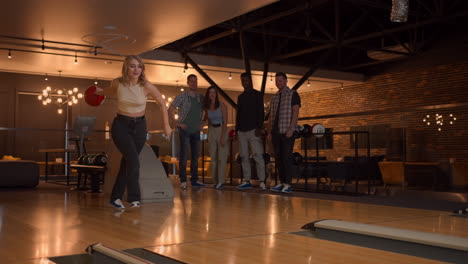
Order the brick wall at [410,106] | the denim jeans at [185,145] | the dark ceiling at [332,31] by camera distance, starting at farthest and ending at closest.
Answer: the dark ceiling at [332,31]
the denim jeans at [185,145]
the brick wall at [410,106]

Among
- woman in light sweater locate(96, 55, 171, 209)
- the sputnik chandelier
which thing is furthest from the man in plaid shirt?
the sputnik chandelier

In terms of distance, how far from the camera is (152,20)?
8.57 metres

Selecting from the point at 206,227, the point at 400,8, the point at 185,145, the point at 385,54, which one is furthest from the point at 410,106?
the point at 400,8

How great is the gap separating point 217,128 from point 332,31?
855 cm

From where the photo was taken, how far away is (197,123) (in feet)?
23.8

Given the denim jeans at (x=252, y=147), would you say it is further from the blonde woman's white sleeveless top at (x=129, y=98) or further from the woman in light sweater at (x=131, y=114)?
the blonde woman's white sleeveless top at (x=129, y=98)

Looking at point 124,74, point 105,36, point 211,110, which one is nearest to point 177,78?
point 105,36

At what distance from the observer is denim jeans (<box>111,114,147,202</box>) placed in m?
4.58

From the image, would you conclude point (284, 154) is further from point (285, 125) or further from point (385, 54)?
point (385, 54)

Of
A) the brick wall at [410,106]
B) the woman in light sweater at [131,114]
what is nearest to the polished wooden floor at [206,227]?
the woman in light sweater at [131,114]

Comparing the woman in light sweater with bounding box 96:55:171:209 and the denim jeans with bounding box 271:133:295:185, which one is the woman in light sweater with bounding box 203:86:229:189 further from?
the woman in light sweater with bounding box 96:55:171:209

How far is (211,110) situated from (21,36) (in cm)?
461

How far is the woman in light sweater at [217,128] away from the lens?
24.3ft

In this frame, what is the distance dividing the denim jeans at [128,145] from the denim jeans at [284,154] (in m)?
2.31
